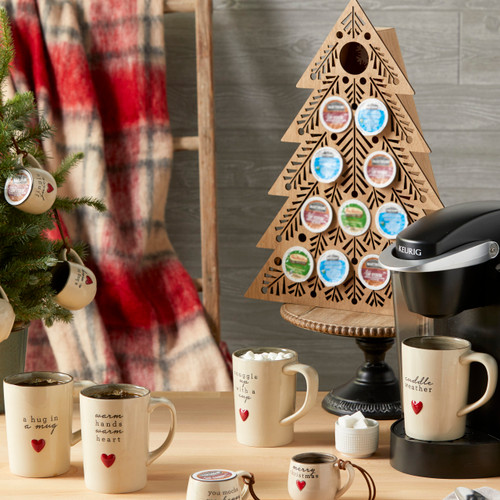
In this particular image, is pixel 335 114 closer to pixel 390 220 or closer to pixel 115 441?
pixel 390 220

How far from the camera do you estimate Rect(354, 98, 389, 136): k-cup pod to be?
4.04 ft

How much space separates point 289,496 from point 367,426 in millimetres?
173

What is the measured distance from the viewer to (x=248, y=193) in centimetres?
161

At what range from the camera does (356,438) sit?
95cm

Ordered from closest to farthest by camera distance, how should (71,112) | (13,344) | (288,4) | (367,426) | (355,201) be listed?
(367,426) < (13,344) < (355,201) < (71,112) < (288,4)

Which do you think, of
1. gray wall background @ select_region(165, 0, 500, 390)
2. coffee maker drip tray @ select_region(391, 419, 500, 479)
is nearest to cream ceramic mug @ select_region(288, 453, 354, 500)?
coffee maker drip tray @ select_region(391, 419, 500, 479)

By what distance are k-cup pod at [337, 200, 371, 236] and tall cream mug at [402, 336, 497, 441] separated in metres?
0.40

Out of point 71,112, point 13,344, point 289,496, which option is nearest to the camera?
point 289,496

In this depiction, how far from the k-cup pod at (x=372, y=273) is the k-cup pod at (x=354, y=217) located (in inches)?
1.9

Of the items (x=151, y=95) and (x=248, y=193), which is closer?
(x=151, y=95)

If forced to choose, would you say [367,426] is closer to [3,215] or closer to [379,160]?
[379,160]

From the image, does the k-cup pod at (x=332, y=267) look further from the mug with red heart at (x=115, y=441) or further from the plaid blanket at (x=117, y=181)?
the mug with red heart at (x=115, y=441)

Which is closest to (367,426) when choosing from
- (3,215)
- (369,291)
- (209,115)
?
(369,291)

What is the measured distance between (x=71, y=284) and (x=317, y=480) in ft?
1.47
